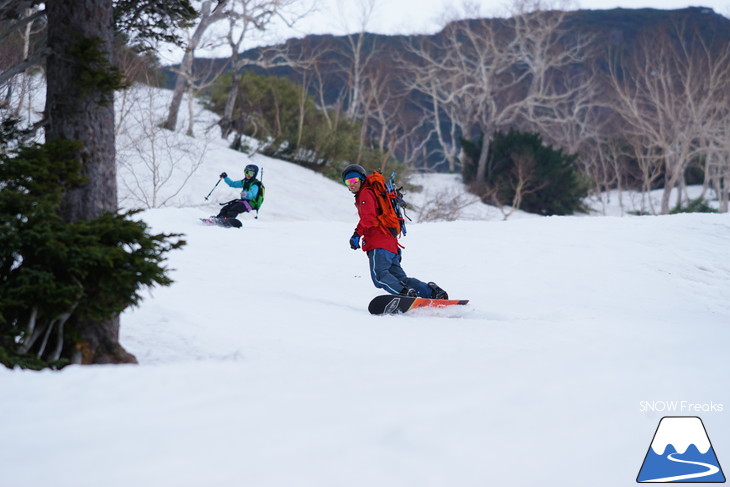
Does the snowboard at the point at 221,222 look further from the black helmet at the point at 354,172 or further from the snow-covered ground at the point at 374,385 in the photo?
the black helmet at the point at 354,172

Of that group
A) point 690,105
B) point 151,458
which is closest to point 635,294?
point 151,458

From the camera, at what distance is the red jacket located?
6777 millimetres

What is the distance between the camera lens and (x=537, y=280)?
9336 mm

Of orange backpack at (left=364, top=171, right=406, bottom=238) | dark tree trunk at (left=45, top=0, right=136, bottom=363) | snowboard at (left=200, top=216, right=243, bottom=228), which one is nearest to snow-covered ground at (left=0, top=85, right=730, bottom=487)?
dark tree trunk at (left=45, top=0, right=136, bottom=363)

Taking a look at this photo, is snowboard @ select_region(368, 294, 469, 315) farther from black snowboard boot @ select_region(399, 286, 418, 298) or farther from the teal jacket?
the teal jacket

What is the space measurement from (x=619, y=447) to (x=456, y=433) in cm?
87

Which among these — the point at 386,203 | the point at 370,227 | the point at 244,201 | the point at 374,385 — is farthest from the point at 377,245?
the point at 244,201

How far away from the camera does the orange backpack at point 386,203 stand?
6.86 m

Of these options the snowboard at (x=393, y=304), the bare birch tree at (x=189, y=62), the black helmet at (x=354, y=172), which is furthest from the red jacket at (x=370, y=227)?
the bare birch tree at (x=189, y=62)

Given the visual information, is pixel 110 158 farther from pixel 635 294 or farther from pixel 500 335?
pixel 635 294

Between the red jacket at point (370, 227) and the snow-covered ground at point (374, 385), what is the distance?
0.76m

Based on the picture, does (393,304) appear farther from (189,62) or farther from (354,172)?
(189,62)

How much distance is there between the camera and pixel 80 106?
418 centimetres

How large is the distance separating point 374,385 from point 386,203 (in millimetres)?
3316
